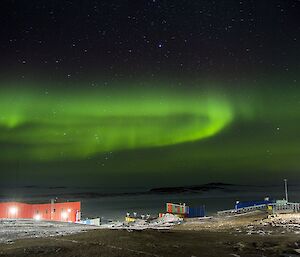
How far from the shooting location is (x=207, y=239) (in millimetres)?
18219

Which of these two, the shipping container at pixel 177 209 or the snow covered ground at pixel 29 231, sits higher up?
the shipping container at pixel 177 209

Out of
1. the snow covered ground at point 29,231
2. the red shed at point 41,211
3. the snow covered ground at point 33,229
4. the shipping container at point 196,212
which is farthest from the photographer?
the shipping container at point 196,212

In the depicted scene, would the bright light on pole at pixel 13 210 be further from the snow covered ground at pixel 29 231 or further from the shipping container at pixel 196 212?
the snow covered ground at pixel 29 231

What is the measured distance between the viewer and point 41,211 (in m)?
56.7

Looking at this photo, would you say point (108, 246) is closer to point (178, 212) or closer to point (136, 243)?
point (136, 243)

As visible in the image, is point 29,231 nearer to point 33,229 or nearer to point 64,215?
point 33,229

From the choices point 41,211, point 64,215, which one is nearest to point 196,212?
point 64,215

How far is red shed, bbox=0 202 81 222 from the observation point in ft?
173

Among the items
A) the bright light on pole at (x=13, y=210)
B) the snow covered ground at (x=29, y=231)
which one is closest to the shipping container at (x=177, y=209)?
the bright light on pole at (x=13, y=210)

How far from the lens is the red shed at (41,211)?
52.9m

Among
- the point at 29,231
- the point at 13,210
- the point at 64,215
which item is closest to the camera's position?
Result: the point at 29,231

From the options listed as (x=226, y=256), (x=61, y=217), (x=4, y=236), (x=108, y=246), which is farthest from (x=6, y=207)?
(x=226, y=256)

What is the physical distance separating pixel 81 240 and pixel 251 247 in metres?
7.76

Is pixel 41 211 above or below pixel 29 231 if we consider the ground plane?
above
